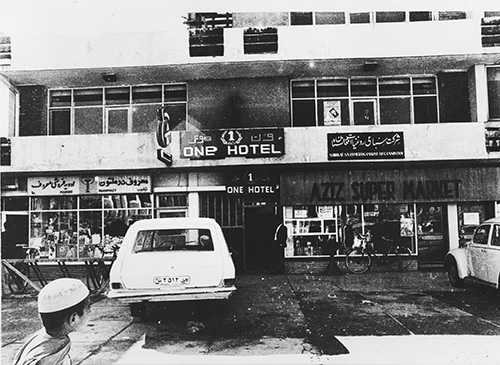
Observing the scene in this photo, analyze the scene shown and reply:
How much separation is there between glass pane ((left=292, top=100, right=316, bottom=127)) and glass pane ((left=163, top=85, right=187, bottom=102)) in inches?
133

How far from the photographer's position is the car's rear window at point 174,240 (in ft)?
20.5

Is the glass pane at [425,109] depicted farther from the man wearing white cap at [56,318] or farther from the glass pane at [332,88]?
the man wearing white cap at [56,318]

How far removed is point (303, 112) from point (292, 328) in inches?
339

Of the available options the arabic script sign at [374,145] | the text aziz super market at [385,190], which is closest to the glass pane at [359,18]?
the arabic script sign at [374,145]

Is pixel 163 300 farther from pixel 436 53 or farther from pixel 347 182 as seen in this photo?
pixel 436 53

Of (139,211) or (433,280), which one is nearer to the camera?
(433,280)

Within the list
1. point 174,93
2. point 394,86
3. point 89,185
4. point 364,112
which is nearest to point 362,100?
point 364,112

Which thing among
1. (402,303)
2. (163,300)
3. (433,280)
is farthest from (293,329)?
(433,280)

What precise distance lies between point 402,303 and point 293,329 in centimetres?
261

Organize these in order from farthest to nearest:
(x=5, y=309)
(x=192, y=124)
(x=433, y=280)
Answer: (x=192, y=124), (x=433, y=280), (x=5, y=309)

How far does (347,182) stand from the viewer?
12.2 meters

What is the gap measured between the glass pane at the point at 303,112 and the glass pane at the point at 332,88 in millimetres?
452

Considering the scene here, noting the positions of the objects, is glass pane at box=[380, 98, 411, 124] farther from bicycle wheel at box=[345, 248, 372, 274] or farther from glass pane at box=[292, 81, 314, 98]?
bicycle wheel at box=[345, 248, 372, 274]

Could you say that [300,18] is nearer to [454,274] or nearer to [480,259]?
[454,274]
